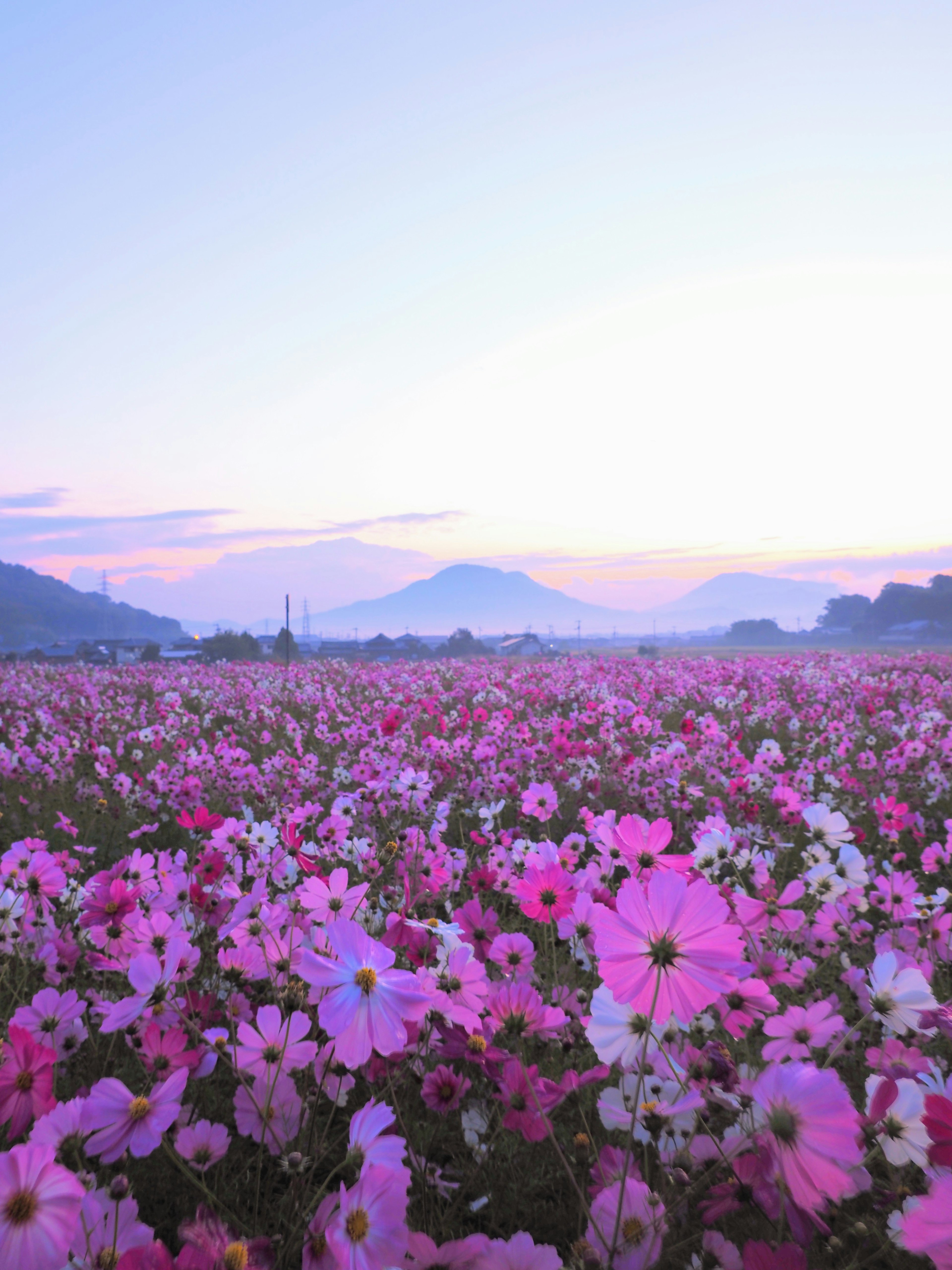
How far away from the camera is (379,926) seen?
1904 mm

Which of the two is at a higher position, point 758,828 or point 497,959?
point 497,959

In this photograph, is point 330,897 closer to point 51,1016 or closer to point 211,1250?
point 51,1016

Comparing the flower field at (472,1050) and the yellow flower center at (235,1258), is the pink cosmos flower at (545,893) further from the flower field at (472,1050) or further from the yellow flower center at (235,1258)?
the yellow flower center at (235,1258)

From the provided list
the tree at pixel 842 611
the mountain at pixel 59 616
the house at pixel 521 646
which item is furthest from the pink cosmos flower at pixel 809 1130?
the mountain at pixel 59 616

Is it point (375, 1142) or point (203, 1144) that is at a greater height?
point (375, 1142)

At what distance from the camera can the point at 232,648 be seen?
38031 millimetres

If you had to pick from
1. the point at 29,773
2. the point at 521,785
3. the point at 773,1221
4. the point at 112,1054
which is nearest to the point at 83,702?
the point at 29,773

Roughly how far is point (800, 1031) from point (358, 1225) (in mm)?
912

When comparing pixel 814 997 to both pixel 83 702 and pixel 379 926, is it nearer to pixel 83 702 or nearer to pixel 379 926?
pixel 379 926

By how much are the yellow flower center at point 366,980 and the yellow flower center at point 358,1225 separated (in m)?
0.21

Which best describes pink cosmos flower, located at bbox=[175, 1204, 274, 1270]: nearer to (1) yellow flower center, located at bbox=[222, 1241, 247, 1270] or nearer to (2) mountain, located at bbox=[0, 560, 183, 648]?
(1) yellow flower center, located at bbox=[222, 1241, 247, 1270]

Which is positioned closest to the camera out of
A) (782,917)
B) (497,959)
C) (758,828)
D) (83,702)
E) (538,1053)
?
(497,959)

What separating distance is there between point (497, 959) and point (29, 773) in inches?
209

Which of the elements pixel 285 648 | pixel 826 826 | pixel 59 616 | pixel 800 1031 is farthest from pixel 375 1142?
pixel 59 616
